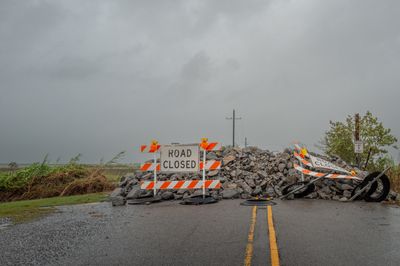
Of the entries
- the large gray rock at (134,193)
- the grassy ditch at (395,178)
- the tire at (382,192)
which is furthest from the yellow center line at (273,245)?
the grassy ditch at (395,178)

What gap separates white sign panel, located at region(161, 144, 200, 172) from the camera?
12.7m

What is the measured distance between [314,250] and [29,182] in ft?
57.7

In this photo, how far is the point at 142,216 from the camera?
9195 millimetres

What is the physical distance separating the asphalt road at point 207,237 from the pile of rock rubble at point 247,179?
2.73 metres

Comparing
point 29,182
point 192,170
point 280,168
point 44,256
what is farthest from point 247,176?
point 29,182

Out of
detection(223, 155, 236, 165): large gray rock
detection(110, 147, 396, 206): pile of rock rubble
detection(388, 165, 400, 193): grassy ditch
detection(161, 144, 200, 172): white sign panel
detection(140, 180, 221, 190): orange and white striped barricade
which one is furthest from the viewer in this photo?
detection(223, 155, 236, 165): large gray rock

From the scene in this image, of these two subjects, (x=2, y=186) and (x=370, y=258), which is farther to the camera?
(x=2, y=186)

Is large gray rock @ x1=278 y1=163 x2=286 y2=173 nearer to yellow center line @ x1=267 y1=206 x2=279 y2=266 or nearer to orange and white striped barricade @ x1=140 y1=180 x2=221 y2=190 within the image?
orange and white striped barricade @ x1=140 y1=180 x2=221 y2=190

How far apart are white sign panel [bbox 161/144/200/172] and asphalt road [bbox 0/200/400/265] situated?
9.13ft

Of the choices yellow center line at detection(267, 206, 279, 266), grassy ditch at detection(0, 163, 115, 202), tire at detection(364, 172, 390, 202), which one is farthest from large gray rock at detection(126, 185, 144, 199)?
tire at detection(364, 172, 390, 202)

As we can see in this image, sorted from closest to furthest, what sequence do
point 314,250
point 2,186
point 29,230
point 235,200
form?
point 314,250
point 29,230
point 235,200
point 2,186

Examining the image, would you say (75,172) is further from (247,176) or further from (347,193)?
(347,193)

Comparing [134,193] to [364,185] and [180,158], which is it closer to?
[180,158]

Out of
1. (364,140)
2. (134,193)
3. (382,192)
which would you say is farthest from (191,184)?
(364,140)
